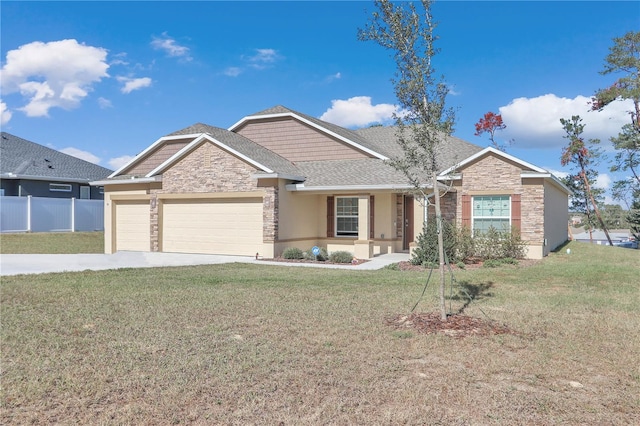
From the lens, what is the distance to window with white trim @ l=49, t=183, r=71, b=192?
100ft

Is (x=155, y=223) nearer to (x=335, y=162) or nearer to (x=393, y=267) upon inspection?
(x=335, y=162)

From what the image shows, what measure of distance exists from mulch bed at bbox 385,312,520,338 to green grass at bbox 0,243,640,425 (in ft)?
0.77

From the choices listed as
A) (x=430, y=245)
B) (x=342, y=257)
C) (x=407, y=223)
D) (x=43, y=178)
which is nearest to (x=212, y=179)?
(x=342, y=257)

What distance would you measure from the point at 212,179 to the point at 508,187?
439 inches

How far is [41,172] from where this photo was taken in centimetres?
2983

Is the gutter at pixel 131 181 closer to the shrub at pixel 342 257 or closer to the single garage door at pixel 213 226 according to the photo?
the single garage door at pixel 213 226

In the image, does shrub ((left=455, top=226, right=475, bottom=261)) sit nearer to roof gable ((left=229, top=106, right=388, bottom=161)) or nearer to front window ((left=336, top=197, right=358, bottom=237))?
front window ((left=336, top=197, right=358, bottom=237))

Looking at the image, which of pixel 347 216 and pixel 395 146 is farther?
pixel 395 146

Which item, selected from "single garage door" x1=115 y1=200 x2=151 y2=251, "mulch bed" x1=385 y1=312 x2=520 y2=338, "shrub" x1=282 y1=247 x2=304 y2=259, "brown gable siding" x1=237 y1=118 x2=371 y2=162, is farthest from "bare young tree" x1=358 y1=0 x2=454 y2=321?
"single garage door" x1=115 y1=200 x2=151 y2=251

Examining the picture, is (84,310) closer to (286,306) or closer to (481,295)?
(286,306)

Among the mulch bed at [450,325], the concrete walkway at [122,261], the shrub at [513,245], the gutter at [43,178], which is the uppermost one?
the gutter at [43,178]

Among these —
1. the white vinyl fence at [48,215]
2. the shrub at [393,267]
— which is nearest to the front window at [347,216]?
the shrub at [393,267]

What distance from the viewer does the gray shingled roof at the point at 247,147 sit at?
1867 cm

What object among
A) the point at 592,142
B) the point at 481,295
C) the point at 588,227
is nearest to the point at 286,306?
the point at 481,295
